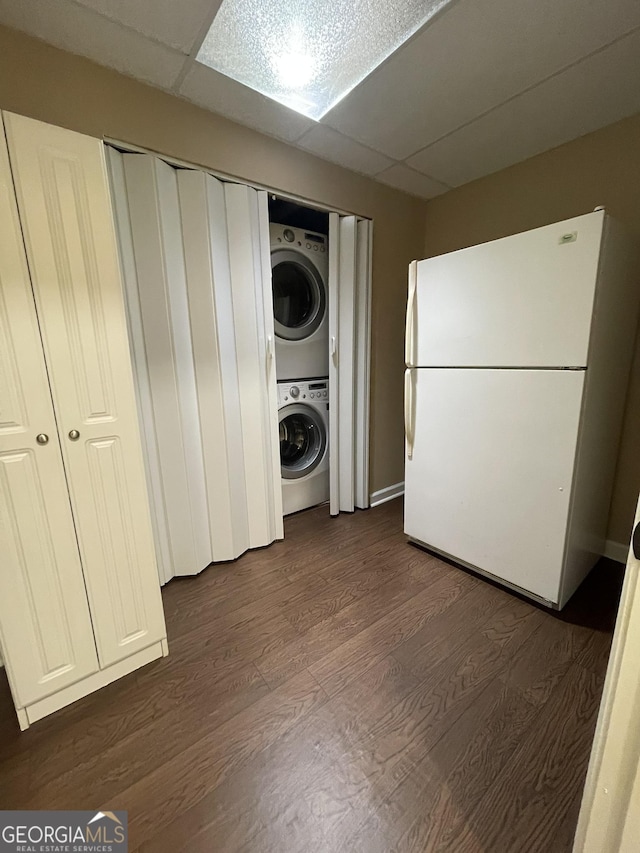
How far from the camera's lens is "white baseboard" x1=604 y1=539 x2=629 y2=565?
1.82m

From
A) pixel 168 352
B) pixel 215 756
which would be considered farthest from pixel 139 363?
pixel 215 756

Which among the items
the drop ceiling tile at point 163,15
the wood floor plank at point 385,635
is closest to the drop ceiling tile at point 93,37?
the drop ceiling tile at point 163,15

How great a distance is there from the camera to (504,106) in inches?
59.4

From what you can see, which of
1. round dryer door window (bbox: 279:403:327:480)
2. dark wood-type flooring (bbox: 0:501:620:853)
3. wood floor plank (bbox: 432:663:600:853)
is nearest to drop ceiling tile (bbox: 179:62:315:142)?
round dryer door window (bbox: 279:403:327:480)

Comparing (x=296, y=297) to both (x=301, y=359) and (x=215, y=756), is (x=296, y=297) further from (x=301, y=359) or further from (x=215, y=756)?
(x=215, y=756)

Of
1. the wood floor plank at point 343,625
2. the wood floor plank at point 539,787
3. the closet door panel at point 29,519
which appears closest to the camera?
the wood floor plank at point 539,787

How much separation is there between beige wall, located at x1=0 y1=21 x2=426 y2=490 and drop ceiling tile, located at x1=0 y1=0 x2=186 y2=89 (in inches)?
1.5

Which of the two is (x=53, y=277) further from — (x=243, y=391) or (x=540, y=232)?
(x=540, y=232)

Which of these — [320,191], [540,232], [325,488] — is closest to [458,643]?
[325,488]

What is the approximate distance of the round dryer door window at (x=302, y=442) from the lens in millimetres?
2346

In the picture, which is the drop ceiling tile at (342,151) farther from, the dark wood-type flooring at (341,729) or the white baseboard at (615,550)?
the white baseboard at (615,550)

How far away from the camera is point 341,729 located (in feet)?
3.46

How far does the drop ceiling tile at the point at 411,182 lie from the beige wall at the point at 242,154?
0.05m

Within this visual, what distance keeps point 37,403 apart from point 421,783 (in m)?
1.53
